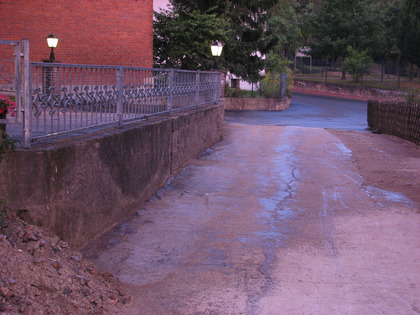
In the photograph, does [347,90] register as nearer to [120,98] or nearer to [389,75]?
[389,75]

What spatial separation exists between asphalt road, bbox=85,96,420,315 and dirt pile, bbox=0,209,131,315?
25cm

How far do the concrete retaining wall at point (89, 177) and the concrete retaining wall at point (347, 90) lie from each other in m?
39.1

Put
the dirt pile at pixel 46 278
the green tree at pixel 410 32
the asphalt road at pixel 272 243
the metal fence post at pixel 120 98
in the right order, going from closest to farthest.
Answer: the dirt pile at pixel 46 278 → the asphalt road at pixel 272 243 → the metal fence post at pixel 120 98 → the green tree at pixel 410 32

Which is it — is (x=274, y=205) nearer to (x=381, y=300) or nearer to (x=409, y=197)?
(x=409, y=197)

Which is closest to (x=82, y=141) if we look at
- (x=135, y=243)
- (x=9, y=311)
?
(x=135, y=243)

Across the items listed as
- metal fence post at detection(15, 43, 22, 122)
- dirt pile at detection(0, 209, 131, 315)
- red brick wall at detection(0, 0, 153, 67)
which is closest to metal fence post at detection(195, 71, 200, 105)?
metal fence post at detection(15, 43, 22, 122)

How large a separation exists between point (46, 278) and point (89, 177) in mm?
1946

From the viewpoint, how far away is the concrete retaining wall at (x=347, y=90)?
46344mm

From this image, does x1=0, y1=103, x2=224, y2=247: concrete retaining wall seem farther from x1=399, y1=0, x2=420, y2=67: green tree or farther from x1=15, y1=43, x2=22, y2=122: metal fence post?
x1=399, y1=0, x2=420, y2=67: green tree

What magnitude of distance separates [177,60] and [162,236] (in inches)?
807

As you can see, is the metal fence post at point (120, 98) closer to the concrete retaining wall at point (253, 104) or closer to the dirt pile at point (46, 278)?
the dirt pile at point (46, 278)

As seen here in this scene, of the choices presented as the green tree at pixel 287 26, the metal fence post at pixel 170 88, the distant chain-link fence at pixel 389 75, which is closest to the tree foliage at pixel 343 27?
the green tree at pixel 287 26

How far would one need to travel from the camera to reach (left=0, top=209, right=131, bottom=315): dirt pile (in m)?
3.97

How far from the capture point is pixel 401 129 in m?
19.3
